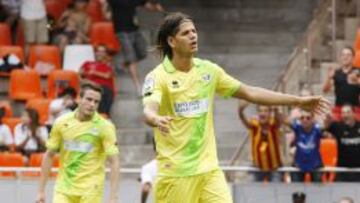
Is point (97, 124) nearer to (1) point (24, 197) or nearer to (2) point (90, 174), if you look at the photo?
(2) point (90, 174)

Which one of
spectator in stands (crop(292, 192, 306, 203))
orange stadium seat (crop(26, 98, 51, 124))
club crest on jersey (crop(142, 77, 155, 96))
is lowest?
spectator in stands (crop(292, 192, 306, 203))

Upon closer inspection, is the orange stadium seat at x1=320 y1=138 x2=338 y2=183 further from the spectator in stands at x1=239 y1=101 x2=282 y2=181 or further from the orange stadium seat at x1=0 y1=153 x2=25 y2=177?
the orange stadium seat at x1=0 y1=153 x2=25 y2=177

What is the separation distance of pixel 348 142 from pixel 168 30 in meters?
7.00

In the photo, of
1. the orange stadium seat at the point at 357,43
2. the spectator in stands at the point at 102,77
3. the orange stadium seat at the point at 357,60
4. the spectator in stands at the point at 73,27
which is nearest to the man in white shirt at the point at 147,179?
the spectator in stands at the point at 102,77

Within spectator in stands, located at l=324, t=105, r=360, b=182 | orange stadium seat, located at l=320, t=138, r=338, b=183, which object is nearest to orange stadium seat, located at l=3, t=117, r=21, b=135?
orange stadium seat, located at l=320, t=138, r=338, b=183

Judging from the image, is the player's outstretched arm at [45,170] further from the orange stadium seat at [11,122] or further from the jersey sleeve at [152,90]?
the orange stadium seat at [11,122]

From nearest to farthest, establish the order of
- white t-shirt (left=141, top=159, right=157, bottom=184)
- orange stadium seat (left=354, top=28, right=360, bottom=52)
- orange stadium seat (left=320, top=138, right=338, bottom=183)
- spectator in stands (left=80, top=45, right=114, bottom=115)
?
white t-shirt (left=141, top=159, right=157, bottom=184)
orange stadium seat (left=320, top=138, right=338, bottom=183)
orange stadium seat (left=354, top=28, right=360, bottom=52)
spectator in stands (left=80, top=45, right=114, bottom=115)

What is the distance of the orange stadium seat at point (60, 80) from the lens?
69.4 feet

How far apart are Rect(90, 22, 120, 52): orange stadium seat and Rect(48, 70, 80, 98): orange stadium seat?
5.29 feet

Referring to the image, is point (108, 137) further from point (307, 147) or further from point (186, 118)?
point (307, 147)

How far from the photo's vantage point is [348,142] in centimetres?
1734

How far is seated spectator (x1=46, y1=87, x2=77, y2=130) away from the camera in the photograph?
19750 mm

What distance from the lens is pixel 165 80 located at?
1075 cm

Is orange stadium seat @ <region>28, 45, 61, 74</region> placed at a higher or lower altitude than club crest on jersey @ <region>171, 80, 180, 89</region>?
lower
